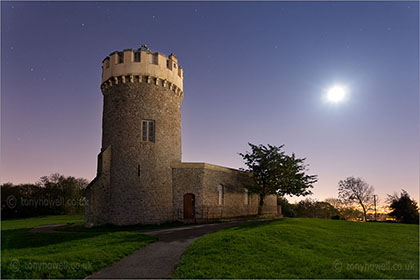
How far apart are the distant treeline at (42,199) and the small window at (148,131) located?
A: 24.7 m

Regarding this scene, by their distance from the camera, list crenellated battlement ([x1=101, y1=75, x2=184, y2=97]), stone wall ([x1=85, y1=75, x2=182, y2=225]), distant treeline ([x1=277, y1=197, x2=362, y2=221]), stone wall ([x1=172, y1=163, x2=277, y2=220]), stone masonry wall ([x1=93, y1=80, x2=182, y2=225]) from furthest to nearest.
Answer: distant treeline ([x1=277, y1=197, x2=362, y2=221]) < stone wall ([x1=172, y1=163, x2=277, y2=220]) < crenellated battlement ([x1=101, y1=75, x2=184, y2=97]) < stone masonry wall ([x1=93, y1=80, x2=182, y2=225]) < stone wall ([x1=85, y1=75, x2=182, y2=225])

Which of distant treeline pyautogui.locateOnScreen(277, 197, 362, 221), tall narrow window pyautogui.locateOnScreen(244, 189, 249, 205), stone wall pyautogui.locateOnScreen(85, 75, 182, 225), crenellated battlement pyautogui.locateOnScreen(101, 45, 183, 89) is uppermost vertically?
crenellated battlement pyautogui.locateOnScreen(101, 45, 183, 89)

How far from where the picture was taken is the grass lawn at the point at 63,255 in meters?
7.65

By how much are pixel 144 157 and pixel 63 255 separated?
12.0 m

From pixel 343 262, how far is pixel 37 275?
9065 mm

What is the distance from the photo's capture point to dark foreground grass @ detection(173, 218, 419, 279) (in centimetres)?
773

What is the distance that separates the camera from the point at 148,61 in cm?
2197

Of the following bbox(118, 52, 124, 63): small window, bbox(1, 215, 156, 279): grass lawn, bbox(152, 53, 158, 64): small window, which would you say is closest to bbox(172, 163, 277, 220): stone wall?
bbox(152, 53, 158, 64): small window

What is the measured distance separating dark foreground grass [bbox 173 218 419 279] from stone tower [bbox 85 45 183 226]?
1022 cm

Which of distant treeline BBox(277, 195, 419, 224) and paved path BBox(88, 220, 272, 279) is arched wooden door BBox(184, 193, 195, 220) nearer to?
paved path BBox(88, 220, 272, 279)

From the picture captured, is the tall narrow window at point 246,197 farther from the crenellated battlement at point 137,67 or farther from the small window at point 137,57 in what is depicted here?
the small window at point 137,57

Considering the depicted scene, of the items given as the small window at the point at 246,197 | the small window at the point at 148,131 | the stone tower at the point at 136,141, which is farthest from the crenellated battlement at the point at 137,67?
the small window at the point at 246,197

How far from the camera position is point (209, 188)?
23.1 m

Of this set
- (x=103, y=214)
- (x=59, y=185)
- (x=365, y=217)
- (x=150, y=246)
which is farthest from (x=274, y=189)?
(x=59, y=185)
